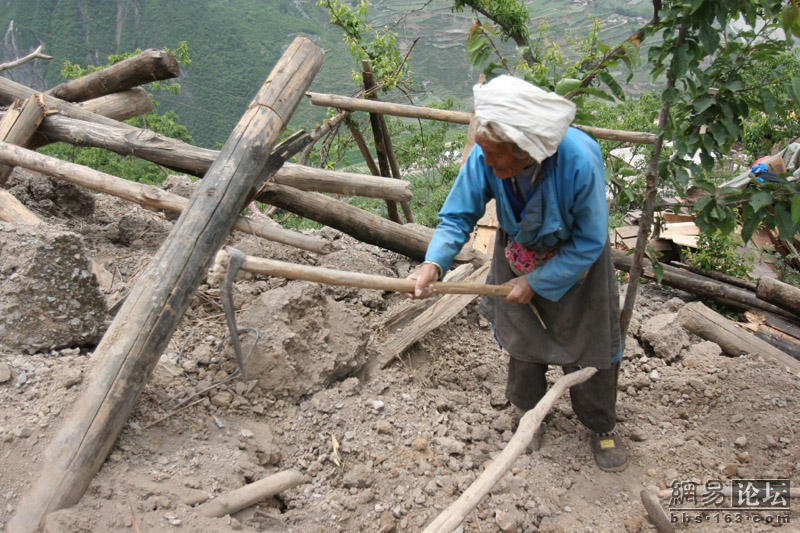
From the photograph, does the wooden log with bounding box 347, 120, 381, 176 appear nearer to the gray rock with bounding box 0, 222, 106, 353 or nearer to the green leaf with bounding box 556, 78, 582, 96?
the green leaf with bounding box 556, 78, 582, 96

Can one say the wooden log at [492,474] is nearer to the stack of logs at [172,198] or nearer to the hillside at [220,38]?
the stack of logs at [172,198]

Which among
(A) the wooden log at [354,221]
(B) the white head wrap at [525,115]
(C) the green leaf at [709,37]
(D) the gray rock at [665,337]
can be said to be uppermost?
(C) the green leaf at [709,37]

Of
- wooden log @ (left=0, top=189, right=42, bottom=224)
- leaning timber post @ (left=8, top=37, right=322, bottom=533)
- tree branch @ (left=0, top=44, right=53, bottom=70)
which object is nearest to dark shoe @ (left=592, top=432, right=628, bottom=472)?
leaning timber post @ (left=8, top=37, right=322, bottom=533)

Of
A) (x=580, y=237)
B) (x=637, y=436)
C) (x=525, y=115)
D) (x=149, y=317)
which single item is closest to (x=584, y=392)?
(x=637, y=436)

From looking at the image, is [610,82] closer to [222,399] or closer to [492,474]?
[492,474]

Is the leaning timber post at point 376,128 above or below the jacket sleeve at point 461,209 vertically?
below

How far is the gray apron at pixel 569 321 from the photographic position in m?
2.37

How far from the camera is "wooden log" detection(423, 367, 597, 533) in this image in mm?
1707

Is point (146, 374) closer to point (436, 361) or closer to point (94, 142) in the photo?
point (436, 361)

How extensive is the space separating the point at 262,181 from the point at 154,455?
1.60 metres

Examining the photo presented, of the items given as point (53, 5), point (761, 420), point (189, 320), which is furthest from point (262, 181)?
point (53, 5)

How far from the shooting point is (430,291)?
2.13 m

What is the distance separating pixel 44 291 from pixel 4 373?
1.47ft

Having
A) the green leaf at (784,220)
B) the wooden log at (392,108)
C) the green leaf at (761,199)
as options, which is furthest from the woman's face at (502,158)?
the wooden log at (392,108)
